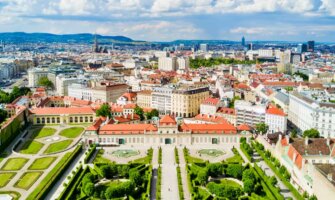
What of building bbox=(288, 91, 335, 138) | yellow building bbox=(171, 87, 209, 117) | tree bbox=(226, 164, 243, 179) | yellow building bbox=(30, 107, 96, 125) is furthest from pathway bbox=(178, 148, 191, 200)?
yellow building bbox=(30, 107, 96, 125)

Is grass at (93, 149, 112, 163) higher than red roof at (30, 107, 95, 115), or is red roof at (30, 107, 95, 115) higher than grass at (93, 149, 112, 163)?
red roof at (30, 107, 95, 115)

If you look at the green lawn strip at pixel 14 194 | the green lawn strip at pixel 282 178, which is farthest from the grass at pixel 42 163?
the green lawn strip at pixel 282 178

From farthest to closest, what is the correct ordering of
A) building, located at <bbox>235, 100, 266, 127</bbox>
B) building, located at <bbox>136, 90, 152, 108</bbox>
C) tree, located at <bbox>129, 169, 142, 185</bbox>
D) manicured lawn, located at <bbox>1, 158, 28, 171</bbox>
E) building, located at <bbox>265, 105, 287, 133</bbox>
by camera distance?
building, located at <bbox>136, 90, 152, 108</bbox>, building, located at <bbox>235, 100, 266, 127</bbox>, building, located at <bbox>265, 105, 287, 133</bbox>, manicured lawn, located at <bbox>1, 158, 28, 171</bbox>, tree, located at <bbox>129, 169, 142, 185</bbox>

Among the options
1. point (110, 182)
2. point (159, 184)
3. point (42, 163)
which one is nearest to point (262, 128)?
point (159, 184)

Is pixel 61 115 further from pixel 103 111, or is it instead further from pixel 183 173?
pixel 183 173

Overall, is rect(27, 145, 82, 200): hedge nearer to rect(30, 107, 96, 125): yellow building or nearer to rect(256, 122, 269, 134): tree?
rect(30, 107, 96, 125): yellow building

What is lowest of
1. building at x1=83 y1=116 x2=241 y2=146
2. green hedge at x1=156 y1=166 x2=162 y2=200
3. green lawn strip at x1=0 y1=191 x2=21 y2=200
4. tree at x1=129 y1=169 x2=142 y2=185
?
green lawn strip at x1=0 y1=191 x2=21 y2=200

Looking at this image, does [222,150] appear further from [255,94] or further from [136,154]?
[255,94]
